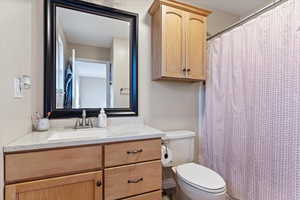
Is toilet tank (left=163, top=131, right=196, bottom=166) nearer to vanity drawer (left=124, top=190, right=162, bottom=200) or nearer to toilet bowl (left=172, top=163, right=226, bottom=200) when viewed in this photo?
toilet bowl (left=172, top=163, right=226, bottom=200)

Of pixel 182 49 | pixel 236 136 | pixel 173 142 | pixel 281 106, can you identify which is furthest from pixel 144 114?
pixel 281 106

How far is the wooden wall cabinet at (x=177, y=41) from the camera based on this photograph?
5.30ft

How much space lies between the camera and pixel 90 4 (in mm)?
1542

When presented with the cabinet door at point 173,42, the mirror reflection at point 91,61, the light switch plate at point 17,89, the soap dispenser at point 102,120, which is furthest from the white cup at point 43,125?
the cabinet door at point 173,42

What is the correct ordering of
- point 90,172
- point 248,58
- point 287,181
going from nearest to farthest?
point 90,172
point 287,181
point 248,58

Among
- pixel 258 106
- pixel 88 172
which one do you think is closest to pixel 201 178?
pixel 258 106

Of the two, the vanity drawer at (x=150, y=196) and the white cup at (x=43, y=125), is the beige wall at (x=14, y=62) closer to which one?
the white cup at (x=43, y=125)

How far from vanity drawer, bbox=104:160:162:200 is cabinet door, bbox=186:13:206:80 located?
1024 millimetres

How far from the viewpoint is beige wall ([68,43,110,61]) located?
1.54 m

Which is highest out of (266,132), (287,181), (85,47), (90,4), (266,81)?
(90,4)

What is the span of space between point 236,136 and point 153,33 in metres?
1.38

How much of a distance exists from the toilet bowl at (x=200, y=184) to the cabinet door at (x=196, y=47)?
0.94 metres

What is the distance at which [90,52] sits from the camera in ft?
5.21

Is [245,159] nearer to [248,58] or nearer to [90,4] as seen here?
[248,58]
